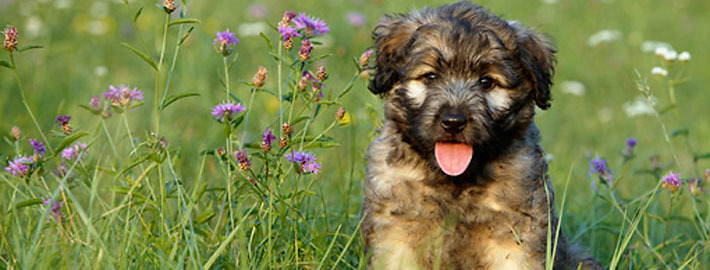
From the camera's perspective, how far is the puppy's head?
10.1 feet

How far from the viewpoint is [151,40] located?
25.9ft

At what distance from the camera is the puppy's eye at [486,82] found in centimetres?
319

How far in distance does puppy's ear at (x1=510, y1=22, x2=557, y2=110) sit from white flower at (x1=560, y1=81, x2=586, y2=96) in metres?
4.42

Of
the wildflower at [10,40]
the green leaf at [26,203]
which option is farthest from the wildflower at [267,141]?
the wildflower at [10,40]

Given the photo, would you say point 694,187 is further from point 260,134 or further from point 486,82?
point 260,134

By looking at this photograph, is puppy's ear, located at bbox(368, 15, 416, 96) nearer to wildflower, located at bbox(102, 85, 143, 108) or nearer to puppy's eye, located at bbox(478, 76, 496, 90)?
puppy's eye, located at bbox(478, 76, 496, 90)

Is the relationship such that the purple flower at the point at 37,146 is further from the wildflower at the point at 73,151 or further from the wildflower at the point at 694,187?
the wildflower at the point at 694,187

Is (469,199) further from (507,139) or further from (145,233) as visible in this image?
(145,233)

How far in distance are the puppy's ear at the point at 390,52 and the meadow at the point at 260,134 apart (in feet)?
0.61

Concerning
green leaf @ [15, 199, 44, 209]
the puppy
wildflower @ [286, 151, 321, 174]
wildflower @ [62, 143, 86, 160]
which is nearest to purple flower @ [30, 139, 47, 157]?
wildflower @ [62, 143, 86, 160]

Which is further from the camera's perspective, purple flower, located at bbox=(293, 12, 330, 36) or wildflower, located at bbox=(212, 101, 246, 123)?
purple flower, located at bbox=(293, 12, 330, 36)

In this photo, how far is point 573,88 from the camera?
26.0ft

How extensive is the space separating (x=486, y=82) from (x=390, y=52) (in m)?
0.45

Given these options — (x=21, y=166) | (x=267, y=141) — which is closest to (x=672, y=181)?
(x=267, y=141)
